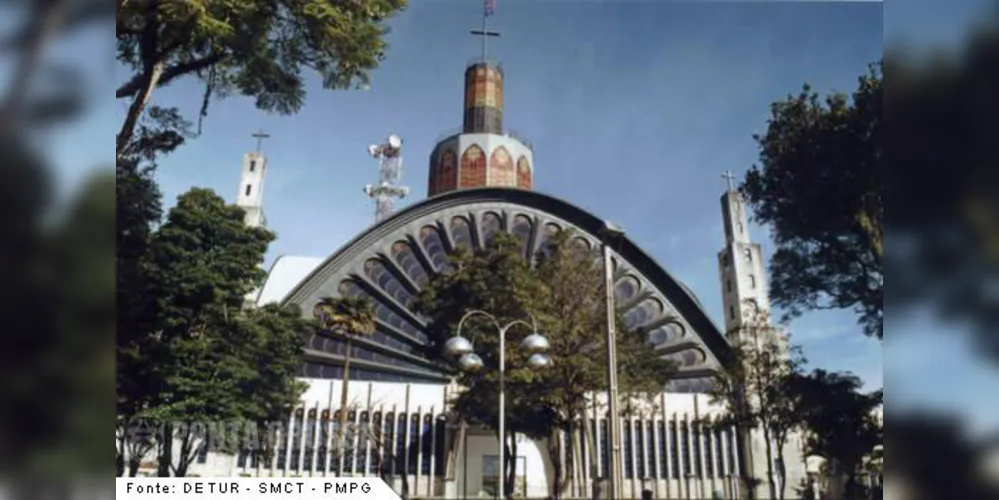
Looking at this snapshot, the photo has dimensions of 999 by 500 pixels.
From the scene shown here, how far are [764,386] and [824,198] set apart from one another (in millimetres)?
7660

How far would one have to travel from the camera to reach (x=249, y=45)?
452 centimetres

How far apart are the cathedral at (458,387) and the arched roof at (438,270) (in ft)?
0.14

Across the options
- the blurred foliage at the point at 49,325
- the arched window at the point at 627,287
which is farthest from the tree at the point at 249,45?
the arched window at the point at 627,287

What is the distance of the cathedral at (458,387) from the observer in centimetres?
1302

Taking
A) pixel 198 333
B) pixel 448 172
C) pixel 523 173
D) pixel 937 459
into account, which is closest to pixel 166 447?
pixel 198 333

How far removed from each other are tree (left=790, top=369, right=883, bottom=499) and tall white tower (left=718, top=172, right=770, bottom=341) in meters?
1.98

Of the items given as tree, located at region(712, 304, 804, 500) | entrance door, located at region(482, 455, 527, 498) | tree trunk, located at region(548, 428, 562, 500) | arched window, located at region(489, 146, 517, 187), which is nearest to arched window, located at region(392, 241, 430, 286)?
entrance door, located at region(482, 455, 527, 498)

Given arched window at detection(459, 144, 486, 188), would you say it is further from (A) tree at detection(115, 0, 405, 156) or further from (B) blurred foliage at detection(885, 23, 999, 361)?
(B) blurred foliage at detection(885, 23, 999, 361)

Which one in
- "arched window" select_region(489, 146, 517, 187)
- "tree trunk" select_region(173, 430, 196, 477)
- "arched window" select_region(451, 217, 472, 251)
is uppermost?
"arched window" select_region(489, 146, 517, 187)

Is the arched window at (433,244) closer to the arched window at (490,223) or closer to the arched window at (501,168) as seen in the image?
the arched window at (490,223)

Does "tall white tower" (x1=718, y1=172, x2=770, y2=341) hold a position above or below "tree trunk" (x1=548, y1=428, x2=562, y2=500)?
above

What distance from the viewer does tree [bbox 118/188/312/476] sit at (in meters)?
5.30

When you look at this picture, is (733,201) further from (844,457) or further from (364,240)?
(364,240)

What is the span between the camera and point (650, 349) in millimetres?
14938
